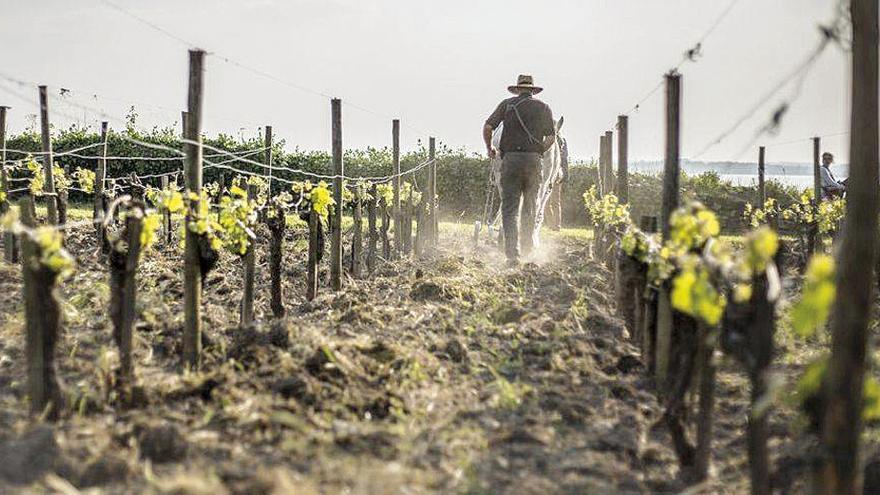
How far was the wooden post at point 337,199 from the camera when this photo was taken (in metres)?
9.77

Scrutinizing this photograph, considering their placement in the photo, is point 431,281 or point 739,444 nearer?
point 739,444

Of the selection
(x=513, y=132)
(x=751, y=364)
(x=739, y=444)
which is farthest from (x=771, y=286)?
(x=513, y=132)

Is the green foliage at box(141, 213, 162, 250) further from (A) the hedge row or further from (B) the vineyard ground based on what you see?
(A) the hedge row

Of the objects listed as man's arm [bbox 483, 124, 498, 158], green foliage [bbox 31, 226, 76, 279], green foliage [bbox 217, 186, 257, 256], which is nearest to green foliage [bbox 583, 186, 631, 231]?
man's arm [bbox 483, 124, 498, 158]

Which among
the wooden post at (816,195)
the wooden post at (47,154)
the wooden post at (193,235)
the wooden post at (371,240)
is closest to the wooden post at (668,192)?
the wooden post at (193,235)

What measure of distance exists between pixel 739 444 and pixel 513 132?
6.91 meters

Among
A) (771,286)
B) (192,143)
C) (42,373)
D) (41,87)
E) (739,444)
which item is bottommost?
(739,444)

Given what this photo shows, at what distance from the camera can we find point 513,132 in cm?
1161

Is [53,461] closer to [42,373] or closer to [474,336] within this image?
[42,373]

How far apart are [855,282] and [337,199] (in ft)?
22.1

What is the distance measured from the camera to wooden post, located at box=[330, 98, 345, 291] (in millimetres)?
9773

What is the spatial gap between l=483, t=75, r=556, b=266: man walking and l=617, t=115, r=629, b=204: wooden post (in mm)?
820

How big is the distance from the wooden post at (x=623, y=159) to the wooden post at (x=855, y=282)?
6580 millimetres

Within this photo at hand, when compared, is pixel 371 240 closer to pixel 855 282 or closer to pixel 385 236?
pixel 385 236
